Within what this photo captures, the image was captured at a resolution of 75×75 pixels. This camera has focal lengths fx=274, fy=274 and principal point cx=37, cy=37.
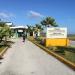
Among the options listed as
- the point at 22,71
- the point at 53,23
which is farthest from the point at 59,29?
the point at 53,23

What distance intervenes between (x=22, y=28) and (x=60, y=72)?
275 ft

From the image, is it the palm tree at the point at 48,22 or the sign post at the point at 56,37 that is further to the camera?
the palm tree at the point at 48,22

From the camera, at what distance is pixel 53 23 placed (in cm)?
10519

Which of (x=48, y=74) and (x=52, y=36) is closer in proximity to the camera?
(x=48, y=74)

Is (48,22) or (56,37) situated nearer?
(56,37)

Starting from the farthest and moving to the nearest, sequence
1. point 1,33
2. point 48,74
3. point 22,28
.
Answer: point 22,28 → point 1,33 → point 48,74

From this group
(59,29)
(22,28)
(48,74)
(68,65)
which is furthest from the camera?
(22,28)

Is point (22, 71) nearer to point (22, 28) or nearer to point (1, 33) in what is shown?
point (1, 33)

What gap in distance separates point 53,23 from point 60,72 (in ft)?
302

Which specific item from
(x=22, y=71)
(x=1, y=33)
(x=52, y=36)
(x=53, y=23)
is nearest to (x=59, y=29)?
(x=52, y=36)

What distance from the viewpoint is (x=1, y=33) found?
33.0m

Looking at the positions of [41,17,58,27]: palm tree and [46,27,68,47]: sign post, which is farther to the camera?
[41,17,58,27]: palm tree

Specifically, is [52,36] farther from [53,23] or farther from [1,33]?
[53,23]

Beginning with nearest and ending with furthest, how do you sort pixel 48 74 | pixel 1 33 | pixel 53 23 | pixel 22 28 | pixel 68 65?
pixel 48 74 < pixel 68 65 < pixel 1 33 < pixel 22 28 < pixel 53 23
